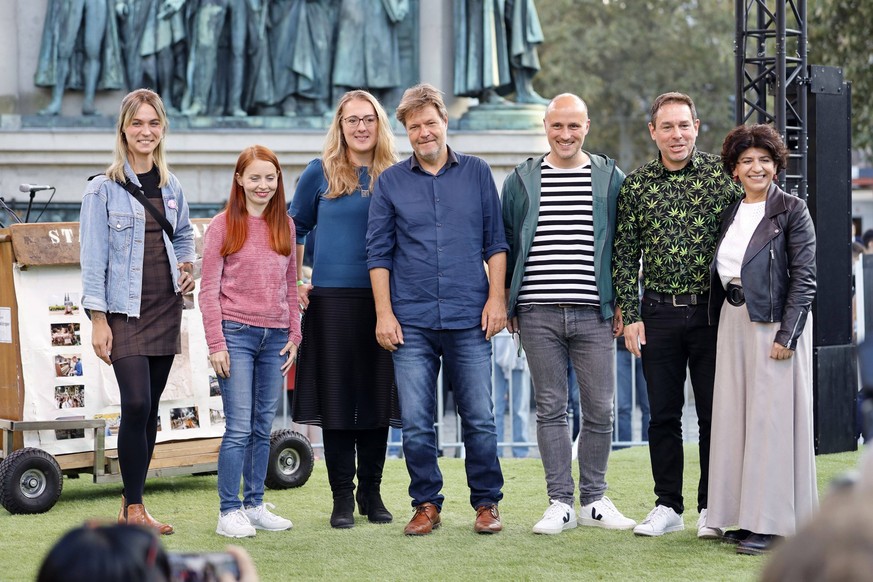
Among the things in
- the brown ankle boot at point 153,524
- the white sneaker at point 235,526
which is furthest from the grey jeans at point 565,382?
the brown ankle boot at point 153,524

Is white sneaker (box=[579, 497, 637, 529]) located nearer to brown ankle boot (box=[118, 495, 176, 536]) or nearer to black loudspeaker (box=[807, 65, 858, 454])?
brown ankle boot (box=[118, 495, 176, 536])

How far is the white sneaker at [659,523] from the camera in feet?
19.1

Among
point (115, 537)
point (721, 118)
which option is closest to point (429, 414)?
point (115, 537)

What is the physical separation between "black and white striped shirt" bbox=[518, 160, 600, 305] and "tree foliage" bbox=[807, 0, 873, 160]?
13.8m

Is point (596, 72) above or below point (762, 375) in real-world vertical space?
above

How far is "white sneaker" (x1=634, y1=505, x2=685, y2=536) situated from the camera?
5832mm

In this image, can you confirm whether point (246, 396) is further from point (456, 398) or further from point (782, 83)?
point (782, 83)

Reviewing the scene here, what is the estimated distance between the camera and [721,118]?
35188 millimetres

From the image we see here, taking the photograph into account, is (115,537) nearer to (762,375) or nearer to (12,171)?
(762,375)

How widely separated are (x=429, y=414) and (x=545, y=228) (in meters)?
1.03

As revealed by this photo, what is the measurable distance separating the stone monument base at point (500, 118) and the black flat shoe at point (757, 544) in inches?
311


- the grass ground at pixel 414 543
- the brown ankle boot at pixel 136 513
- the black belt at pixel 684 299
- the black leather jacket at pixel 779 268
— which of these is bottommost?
the grass ground at pixel 414 543

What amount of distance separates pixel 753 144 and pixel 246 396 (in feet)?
8.46

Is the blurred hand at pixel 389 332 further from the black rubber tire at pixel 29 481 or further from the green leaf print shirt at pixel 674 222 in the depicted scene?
the black rubber tire at pixel 29 481
